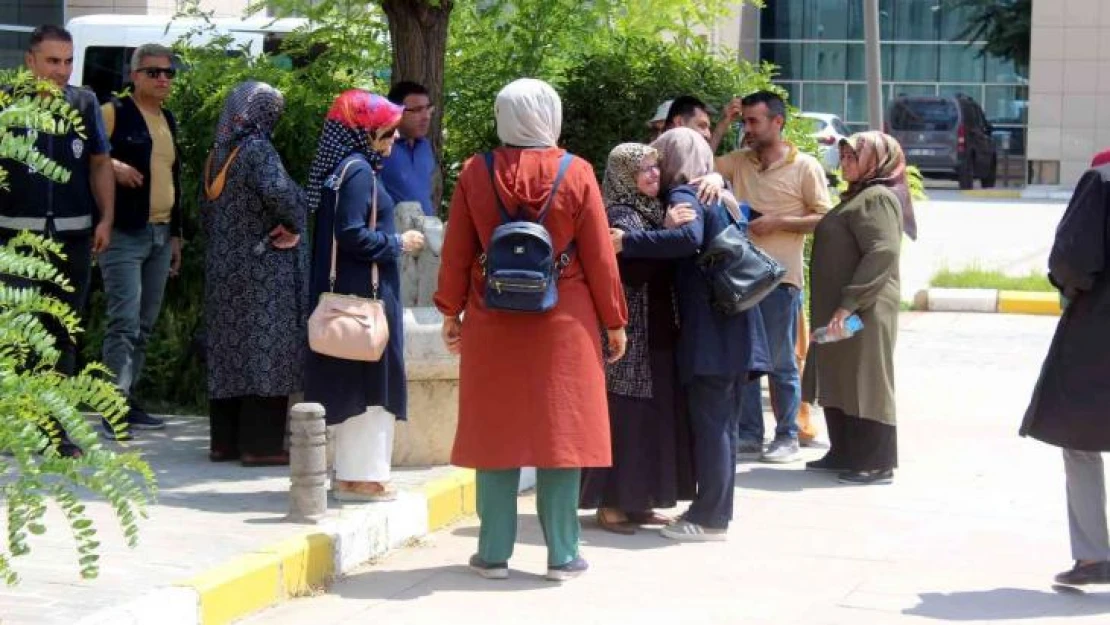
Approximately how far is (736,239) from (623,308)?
3.12 ft

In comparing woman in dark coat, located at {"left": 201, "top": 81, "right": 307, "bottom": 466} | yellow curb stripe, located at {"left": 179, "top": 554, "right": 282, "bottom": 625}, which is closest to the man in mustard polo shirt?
woman in dark coat, located at {"left": 201, "top": 81, "right": 307, "bottom": 466}

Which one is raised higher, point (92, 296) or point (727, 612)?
point (92, 296)

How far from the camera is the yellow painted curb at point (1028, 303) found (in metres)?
16.8

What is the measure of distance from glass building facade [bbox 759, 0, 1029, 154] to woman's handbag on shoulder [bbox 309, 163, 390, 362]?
125ft

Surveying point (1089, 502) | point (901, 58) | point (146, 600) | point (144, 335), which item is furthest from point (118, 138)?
point (901, 58)

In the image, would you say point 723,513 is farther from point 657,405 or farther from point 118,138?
point 118,138

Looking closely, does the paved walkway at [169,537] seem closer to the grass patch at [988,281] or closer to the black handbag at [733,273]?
the black handbag at [733,273]

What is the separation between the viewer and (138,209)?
9.23m

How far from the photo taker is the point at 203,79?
1080cm

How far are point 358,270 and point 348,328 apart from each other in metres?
0.27

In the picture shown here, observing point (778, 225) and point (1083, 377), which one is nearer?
point (1083, 377)

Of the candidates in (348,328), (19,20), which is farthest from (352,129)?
(19,20)

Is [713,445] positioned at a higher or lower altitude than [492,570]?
higher

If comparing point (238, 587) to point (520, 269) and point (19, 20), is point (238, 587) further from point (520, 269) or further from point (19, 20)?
point (19, 20)
